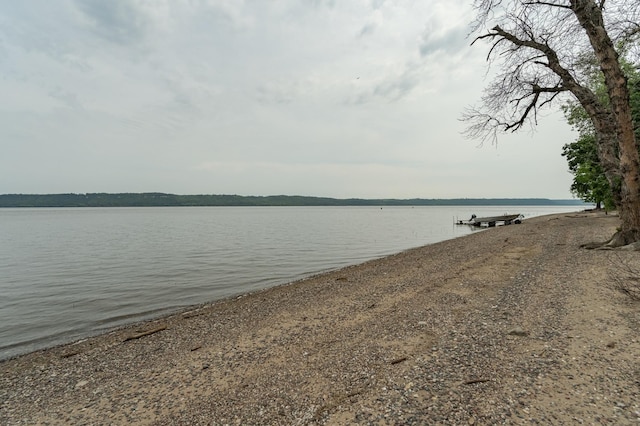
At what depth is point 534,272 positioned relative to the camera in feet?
32.9

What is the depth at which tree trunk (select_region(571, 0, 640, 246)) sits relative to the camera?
A: 10.2 meters

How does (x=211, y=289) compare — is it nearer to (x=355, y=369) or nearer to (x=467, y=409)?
(x=355, y=369)

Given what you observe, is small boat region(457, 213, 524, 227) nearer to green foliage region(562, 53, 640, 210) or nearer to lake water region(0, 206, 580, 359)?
green foliage region(562, 53, 640, 210)

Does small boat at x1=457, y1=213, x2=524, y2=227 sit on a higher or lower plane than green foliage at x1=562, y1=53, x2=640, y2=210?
lower

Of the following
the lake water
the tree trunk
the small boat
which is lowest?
the lake water

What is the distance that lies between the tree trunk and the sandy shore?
3.89 m

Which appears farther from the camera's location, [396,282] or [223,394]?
[396,282]

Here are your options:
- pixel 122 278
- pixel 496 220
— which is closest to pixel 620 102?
pixel 122 278

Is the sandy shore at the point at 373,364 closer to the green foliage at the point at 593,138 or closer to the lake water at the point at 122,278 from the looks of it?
the lake water at the point at 122,278

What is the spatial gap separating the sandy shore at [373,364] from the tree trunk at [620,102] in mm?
3886

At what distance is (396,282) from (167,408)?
27.1 feet

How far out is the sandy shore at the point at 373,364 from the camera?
3738mm

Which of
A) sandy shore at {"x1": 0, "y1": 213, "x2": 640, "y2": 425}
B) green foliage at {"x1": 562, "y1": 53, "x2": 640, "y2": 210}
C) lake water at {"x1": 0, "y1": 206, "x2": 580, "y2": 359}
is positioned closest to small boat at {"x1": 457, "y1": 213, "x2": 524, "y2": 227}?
green foliage at {"x1": 562, "y1": 53, "x2": 640, "y2": 210}

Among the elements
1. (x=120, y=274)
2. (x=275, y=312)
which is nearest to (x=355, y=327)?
(x=275, y=312)
